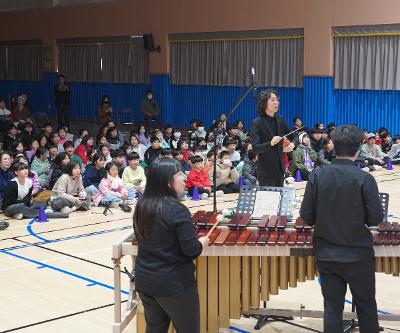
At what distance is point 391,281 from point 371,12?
40.9ft

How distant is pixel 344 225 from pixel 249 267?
986mm

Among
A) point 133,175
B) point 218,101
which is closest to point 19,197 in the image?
point 133,175

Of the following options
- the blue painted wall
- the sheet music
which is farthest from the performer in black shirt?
the blue painted wall

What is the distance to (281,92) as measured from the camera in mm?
21359

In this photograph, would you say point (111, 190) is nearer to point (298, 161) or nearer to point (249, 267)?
point (298, 161)

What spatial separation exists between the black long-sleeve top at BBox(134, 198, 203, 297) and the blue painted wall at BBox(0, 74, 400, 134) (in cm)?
1523

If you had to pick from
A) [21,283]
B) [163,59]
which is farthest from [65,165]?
[163,59]

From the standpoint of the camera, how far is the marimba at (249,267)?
5.52 m

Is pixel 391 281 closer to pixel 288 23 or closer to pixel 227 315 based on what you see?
pixel 227 315

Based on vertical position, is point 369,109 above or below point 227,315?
above

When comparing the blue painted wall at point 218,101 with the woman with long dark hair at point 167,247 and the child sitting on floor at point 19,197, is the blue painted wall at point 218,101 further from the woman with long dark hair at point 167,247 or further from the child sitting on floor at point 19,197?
the woman with long dark hair at point 167,247

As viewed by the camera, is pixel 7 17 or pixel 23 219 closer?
pixel 23 219

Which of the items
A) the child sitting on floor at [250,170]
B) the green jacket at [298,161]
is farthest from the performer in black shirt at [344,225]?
the green jacket at [298,161]

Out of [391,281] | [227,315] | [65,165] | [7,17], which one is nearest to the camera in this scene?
[227,315]
